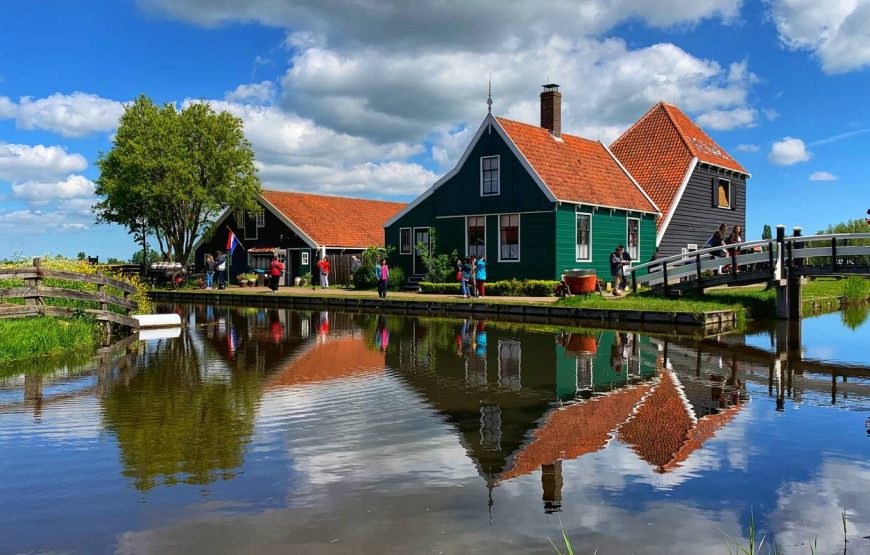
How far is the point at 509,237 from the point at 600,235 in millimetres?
3911

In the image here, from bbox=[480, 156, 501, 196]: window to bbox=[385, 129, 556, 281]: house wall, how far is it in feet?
0.61

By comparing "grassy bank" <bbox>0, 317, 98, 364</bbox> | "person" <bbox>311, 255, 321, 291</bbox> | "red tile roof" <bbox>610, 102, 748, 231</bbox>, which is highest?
"red tile roof" <bbox>610, 102, 748, 231</bbox>

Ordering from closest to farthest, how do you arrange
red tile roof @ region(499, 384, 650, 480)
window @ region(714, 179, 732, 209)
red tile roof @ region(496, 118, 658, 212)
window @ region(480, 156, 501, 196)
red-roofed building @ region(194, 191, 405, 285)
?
red tile roof @ region(499, 384, 650, 480), red tile roof @ region(496, 118, 658, 212), window @ region(480, 156, 501, 196), window @ region(714, 179, 732, 209), red-roofed building @ region(194, 191, 405, 285)

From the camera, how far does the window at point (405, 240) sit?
32.2 meters

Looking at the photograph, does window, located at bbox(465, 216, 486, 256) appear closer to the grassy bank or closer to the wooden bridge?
the wooden bridge

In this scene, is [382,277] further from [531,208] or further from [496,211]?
[531,208]

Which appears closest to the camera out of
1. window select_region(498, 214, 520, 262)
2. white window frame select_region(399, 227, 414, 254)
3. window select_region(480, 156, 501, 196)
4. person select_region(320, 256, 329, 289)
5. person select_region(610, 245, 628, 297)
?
person select_region(610, 245, 628, 297)

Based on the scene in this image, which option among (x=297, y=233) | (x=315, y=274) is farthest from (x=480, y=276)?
(x=297, y=233)

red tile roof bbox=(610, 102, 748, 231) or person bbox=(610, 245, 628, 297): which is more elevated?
red tile roof bbox=(610, 102, 748, 231)

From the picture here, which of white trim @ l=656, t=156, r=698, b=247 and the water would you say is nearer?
the water

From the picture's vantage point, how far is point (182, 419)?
8.28m

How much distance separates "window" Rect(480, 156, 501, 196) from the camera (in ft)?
93.8

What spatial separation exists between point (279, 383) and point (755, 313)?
17229mm

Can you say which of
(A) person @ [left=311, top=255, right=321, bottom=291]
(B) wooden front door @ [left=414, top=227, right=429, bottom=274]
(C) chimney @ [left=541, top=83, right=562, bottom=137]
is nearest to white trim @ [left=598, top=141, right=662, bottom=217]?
(C) chimney @ [left=541, top=83, right=562, bottom=137]
